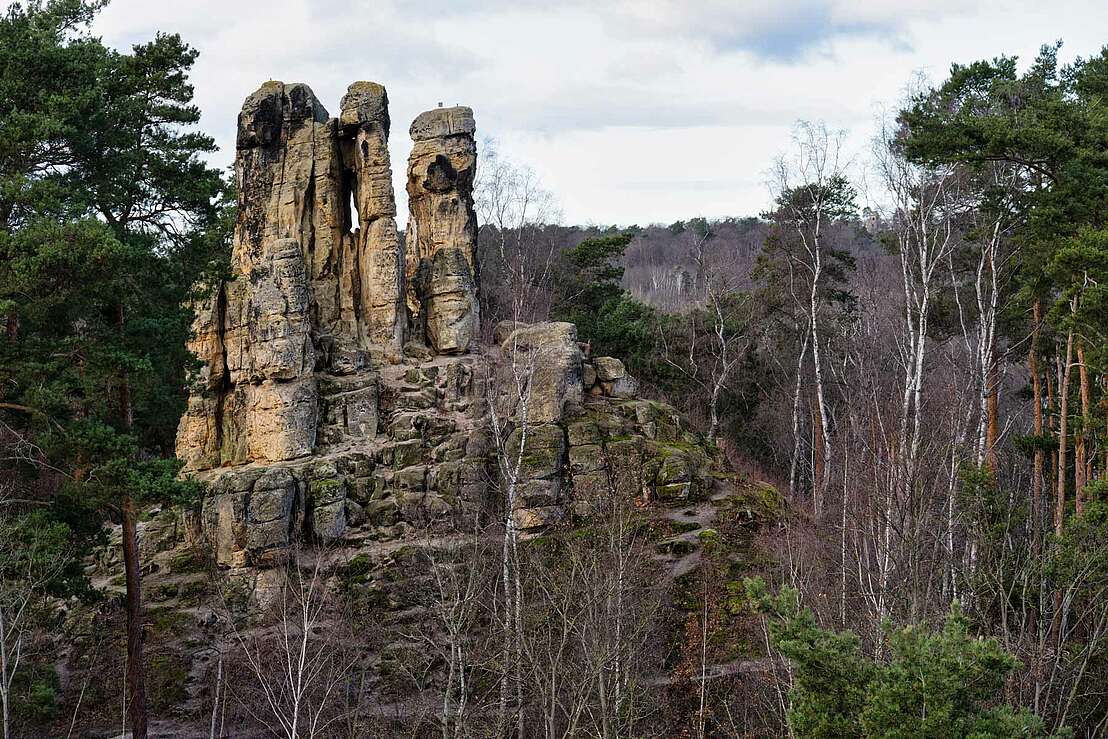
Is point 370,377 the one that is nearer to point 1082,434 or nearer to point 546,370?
point 546,370

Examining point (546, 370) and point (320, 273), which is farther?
point (320, 273)

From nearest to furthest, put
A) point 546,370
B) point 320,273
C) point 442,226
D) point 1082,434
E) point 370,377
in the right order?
point 1082,434, point 370,377, point 546,370, point 320,273, point 442,226

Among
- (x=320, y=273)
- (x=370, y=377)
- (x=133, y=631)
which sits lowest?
(x=133, y=631)

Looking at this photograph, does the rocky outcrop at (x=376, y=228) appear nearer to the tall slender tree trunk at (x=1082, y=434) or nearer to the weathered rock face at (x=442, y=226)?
the weathered rock face at (x=442, y=226)

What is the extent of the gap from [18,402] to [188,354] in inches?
140

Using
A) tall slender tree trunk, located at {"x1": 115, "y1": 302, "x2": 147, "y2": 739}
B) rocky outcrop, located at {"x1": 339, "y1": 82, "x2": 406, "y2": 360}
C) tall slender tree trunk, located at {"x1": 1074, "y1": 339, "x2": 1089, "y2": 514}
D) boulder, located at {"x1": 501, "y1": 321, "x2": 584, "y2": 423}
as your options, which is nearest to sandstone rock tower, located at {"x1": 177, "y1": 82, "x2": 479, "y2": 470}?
rocky outcrop, located at {"x1": 339, "y1": 82, "x2": 406, "y2": 360}

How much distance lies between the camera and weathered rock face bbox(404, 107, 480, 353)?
108ft

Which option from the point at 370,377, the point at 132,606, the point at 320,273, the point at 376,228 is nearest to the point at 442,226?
the point at 376,228

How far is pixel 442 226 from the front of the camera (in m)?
34.0

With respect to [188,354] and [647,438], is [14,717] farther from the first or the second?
[647,438]

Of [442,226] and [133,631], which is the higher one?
[442,226]

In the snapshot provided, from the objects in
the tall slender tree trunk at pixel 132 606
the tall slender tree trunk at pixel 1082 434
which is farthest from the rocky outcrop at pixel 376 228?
the tall slender tree trunk at pixel 1082 434

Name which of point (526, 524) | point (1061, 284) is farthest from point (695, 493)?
point (1061, 284)

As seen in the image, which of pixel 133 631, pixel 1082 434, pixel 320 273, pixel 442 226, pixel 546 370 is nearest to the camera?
pixel 133 631
